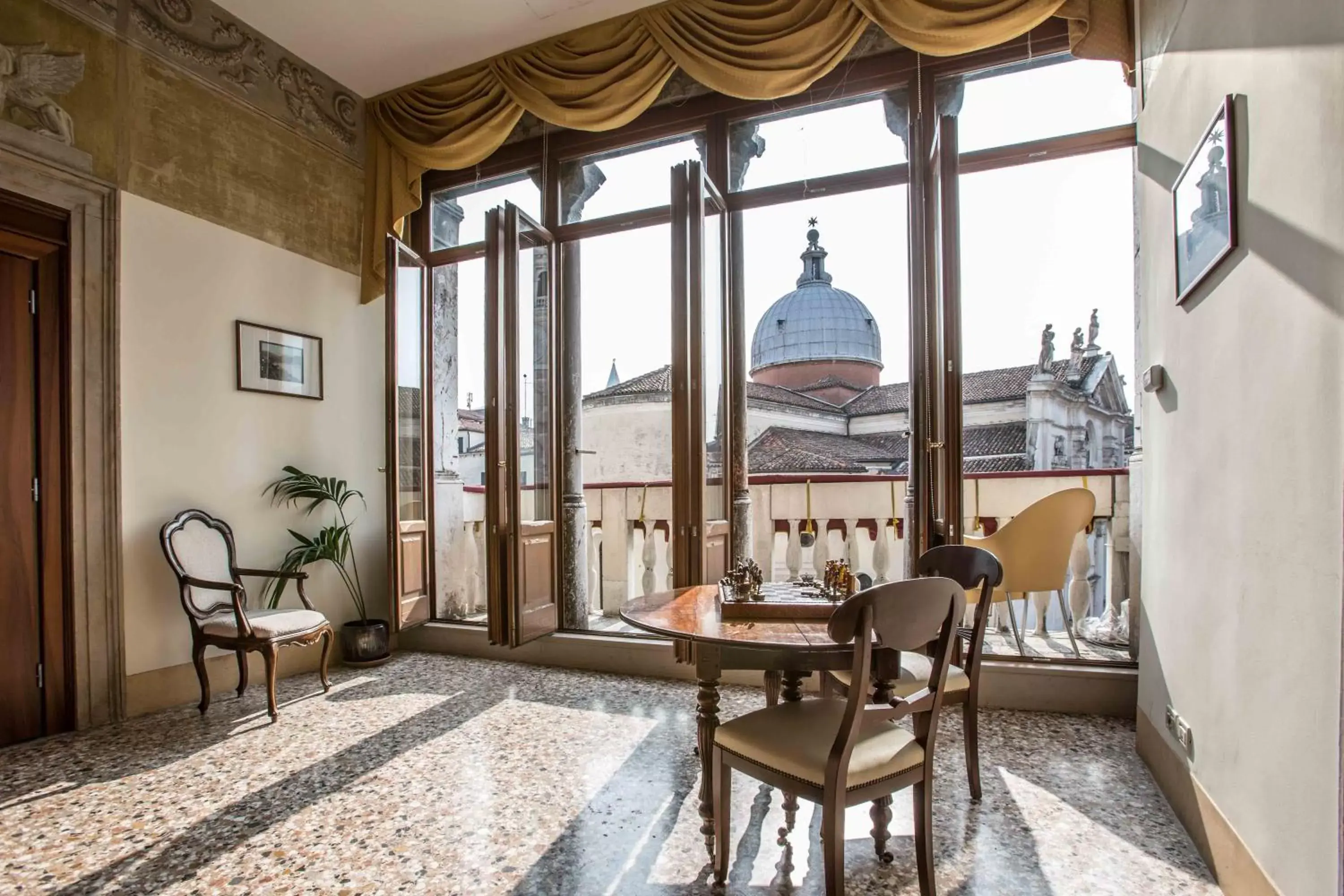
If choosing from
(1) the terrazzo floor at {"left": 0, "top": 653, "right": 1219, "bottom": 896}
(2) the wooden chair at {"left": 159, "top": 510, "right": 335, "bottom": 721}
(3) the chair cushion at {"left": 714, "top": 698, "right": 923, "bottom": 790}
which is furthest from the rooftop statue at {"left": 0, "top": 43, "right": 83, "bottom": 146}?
(3) the chair cushion at {"left": 714, "top": 698, "right": 923, "bottom": 790}

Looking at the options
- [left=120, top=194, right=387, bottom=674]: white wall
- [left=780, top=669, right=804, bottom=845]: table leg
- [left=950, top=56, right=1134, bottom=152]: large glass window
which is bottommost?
[left=780, top=669, right=804, bottom=845]: table leg

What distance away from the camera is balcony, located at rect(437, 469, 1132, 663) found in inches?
152

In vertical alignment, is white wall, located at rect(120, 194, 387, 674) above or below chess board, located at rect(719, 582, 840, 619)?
above

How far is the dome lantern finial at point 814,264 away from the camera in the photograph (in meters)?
20.9

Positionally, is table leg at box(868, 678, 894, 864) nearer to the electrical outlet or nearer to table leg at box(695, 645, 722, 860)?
table leg at box(695, 645, 722, 860)

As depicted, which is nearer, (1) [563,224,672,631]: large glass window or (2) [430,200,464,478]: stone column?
(1) [563,224,672,631]: large glass window

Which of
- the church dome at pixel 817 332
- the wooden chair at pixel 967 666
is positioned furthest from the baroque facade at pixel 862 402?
the wooden chair at pixel 967 666

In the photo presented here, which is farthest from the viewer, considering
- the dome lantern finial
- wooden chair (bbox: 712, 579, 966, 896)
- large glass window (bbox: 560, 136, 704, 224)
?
the dome lantern finial

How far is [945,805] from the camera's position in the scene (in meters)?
2.20

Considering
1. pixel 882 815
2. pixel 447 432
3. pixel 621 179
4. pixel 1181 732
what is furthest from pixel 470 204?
pixel 1181 732

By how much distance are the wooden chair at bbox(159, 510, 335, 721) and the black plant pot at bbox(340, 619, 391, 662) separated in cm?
44

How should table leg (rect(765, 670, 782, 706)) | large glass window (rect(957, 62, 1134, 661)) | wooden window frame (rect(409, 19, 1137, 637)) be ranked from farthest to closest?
large glass window (rect(957, 62, 1134, 661))
wooden window frame (rect(409, 19, 1137, 637))
table leg (rect(765, 670, 782, 706))

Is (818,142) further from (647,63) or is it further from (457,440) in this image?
(457,440)

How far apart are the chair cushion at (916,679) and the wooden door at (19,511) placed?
329cm
